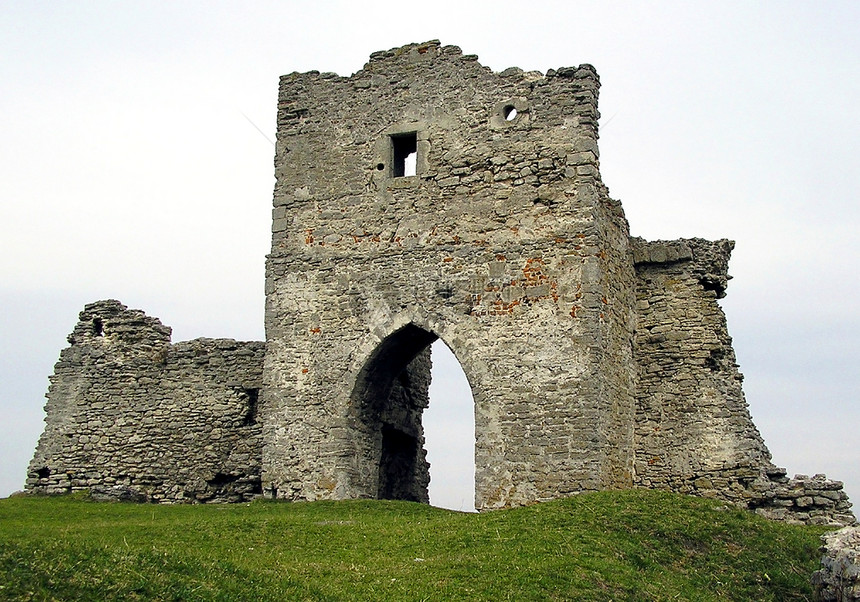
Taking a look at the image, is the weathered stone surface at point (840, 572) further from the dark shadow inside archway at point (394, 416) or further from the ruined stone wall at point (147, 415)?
the ruined stone wall at point (147, 415)

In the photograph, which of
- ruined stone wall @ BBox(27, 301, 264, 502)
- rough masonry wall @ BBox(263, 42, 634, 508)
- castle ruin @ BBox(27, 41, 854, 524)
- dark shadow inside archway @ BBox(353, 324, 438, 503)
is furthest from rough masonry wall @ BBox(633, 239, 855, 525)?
ruined stone wall @ BBox(27, 301, 264, 502)

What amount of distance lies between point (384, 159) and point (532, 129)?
2.59m

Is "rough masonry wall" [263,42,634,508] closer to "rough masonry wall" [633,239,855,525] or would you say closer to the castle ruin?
the castle ruin

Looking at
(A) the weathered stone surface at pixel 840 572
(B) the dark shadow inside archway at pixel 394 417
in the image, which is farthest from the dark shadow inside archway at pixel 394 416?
(A) the weathered stone surface at pixel 840 572

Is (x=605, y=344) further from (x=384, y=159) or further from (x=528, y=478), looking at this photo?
(x=384, y=159)

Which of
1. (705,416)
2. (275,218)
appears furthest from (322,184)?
(705,416)

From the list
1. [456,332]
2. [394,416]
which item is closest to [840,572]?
[456,332]

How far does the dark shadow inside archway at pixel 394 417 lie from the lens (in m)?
19.4

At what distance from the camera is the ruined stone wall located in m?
20.9

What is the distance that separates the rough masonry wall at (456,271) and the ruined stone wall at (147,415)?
1.56 meters

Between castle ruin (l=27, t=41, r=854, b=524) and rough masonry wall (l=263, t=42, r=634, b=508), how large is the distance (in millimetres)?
32

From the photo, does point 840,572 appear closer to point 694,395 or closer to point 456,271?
point 694,395

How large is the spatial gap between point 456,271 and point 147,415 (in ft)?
21.7

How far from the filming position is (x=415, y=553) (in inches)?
521
